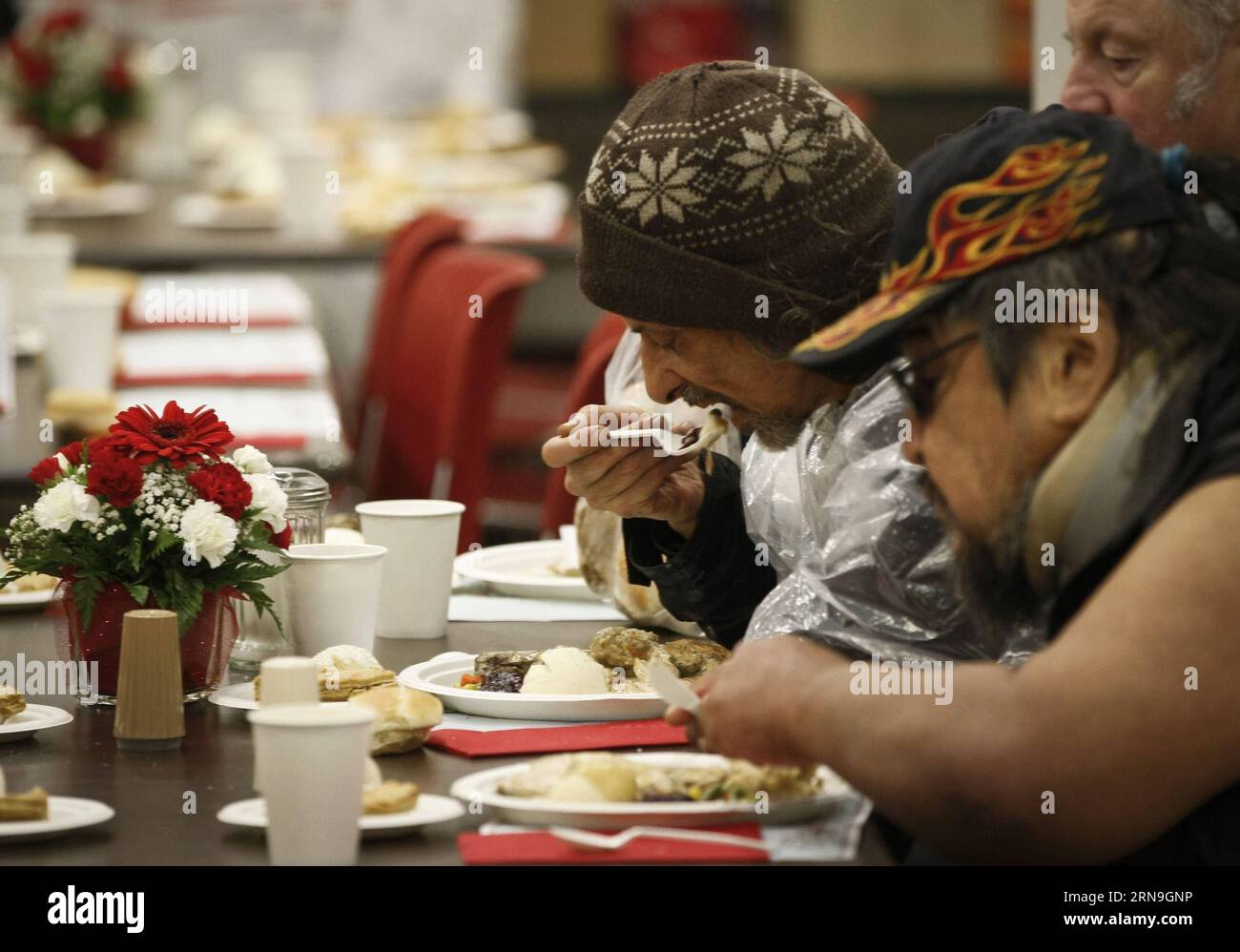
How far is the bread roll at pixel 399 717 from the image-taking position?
162 cm

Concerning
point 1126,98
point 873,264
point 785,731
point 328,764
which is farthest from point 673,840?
point 1126,98

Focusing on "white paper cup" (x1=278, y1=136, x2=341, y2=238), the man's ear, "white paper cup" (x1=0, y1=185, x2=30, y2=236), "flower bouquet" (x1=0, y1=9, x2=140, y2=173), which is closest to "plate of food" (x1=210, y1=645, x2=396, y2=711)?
the man's ear

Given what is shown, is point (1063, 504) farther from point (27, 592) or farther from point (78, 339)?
point (78, 339)

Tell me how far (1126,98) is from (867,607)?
746 mm

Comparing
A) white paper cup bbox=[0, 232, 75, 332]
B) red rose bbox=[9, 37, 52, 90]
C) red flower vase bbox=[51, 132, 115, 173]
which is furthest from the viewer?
red flower vase bbox=[51, 132, 115, 173]

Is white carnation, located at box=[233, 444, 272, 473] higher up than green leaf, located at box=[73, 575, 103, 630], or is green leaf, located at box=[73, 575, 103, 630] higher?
white carnation, located at box=[233, 444, 272, 473]

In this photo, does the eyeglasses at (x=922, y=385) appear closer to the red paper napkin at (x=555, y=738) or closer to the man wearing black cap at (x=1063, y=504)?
the man wearing black cap at (x=1063, y=504)

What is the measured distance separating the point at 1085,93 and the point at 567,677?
3.16 feet

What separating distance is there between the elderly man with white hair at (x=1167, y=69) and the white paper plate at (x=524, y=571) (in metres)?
A: 0.85

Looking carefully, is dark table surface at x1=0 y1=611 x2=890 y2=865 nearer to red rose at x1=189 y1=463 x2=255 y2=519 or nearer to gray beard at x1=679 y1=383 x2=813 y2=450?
red rose at x1=189 y1=463 x2=255 y2=519

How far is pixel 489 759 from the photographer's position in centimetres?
162

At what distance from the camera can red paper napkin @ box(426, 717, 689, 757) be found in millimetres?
1633

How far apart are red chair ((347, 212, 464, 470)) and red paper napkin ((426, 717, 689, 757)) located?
9.26 ft

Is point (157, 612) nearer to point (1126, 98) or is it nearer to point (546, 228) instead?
point (1126, 98)
